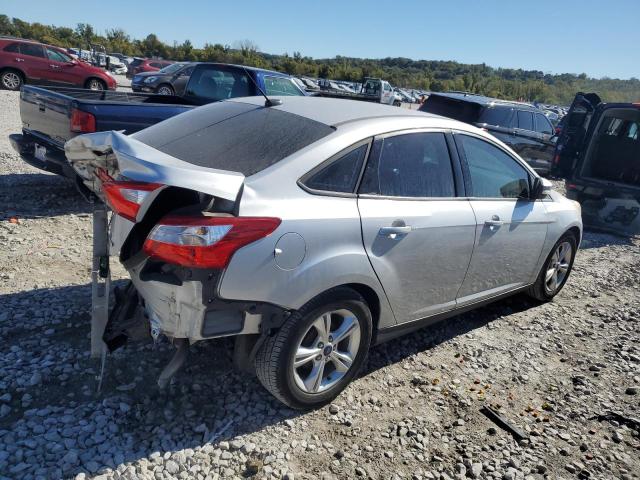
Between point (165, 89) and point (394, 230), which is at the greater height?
point (394, 230)

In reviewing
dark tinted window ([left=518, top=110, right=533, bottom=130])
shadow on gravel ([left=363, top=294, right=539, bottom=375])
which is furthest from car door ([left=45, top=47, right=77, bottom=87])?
shadow on gravel ([left=363, top=294, right=539, bottom=375])

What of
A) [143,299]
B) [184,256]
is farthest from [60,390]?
[184,256]

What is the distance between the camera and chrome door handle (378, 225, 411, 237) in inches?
118

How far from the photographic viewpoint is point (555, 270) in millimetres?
5027

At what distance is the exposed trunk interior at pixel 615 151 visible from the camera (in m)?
8.61

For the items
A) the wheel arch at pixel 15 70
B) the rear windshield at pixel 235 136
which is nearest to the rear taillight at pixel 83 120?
the rear windshield at pixel 235 136

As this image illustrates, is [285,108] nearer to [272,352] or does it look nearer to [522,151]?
[272,352]

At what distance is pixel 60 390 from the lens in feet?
9.59

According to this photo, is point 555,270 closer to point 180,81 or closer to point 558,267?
point 558,267

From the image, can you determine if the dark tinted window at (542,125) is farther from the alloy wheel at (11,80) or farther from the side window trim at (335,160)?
the alloy wheel at (11,80)

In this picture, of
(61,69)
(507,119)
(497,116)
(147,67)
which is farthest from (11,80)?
(507,119)

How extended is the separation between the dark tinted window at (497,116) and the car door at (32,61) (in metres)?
15.2

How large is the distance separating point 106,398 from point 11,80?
1889 cm

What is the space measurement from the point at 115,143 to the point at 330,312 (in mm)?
1448
